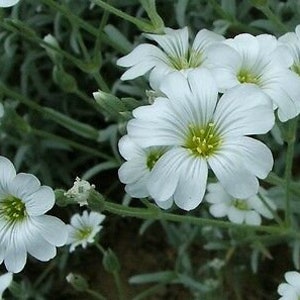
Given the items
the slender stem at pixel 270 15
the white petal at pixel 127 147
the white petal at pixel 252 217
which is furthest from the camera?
the white petal at pixel 252 217

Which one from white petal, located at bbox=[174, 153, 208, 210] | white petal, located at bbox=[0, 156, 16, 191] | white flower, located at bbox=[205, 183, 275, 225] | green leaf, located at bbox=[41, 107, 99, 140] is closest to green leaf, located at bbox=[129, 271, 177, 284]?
white flower, located at bbox=[205, 183, 275, 225]

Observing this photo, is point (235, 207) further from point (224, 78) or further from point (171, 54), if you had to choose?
point (224, 78)

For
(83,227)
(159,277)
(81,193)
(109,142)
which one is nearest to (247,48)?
(81,193)

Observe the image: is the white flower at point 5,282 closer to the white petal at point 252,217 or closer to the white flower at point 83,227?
the white flower at point 83,227

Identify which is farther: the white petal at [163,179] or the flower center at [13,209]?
the flower center at [13,209]

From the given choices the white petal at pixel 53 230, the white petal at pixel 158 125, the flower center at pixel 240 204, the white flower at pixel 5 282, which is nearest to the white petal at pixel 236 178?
the white petal at pixel 158 125

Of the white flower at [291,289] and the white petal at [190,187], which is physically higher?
the white petal at [190,187]
